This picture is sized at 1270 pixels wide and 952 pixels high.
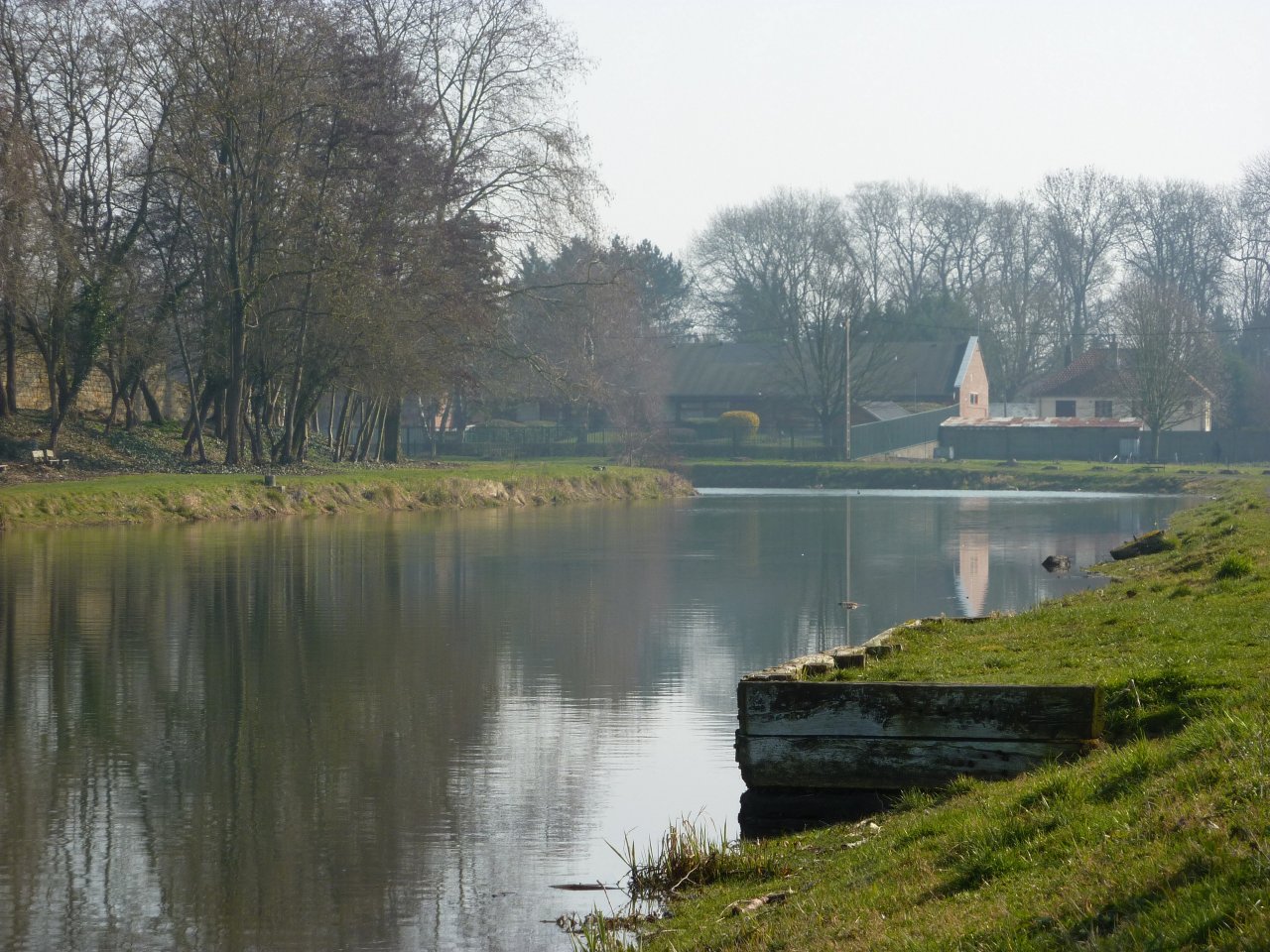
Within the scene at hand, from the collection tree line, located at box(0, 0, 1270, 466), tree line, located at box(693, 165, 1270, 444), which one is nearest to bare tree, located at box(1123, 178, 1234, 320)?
tree line, located at box(693, 165, 1270, 444)

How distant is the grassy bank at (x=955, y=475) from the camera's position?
62.9 metres

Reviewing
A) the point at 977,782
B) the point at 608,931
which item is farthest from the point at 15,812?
the point at 977,782

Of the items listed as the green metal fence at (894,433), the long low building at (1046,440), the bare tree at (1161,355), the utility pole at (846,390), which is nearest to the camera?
the bare tree at (1161,355)

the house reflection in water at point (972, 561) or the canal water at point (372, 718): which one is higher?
the house reflection in water at point (972, 561)

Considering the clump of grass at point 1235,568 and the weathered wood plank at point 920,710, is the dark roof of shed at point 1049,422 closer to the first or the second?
the clump of grass at point 1235,568

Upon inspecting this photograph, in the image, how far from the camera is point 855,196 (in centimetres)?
9800

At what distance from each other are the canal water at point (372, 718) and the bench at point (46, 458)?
8.65 m

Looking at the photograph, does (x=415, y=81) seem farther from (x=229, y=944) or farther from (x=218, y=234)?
(x=229, y=944)

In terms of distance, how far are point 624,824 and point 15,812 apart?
149 inches

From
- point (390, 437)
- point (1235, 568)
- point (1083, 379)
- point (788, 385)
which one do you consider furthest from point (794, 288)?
point (1235, 568)

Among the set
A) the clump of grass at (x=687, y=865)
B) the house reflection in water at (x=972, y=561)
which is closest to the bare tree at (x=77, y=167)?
the house reflection in water at (x=972, y=561)

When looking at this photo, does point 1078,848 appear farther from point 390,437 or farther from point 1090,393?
point 1090,393

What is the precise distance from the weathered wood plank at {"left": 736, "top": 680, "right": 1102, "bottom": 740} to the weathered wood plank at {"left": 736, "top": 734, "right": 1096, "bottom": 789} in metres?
0.05

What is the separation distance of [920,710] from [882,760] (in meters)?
0.37
